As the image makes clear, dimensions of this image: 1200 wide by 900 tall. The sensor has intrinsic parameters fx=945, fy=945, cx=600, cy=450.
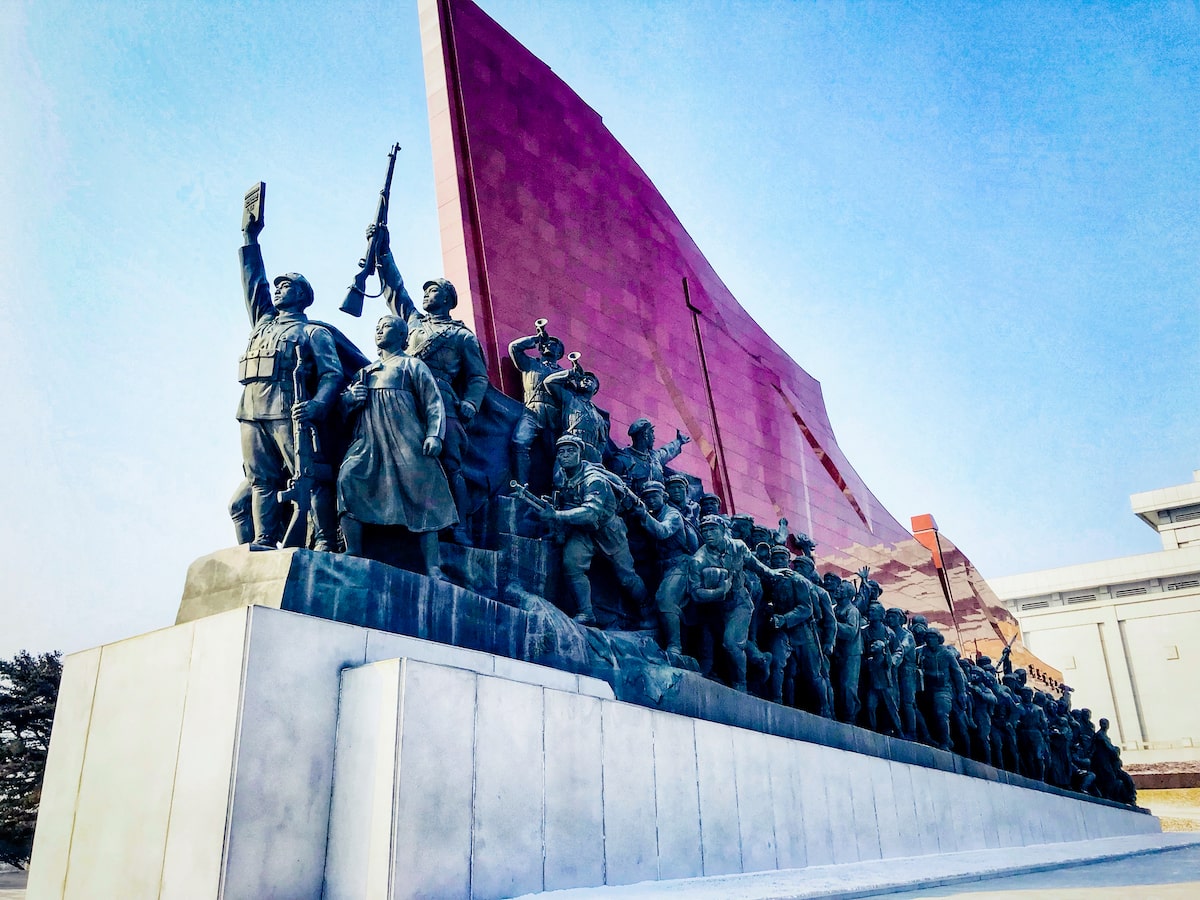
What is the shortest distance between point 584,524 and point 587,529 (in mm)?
111

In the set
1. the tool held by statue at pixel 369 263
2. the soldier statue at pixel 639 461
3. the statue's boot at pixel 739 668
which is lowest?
the statue's boot at pixel 739 668

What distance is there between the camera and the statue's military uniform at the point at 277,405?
189 inches

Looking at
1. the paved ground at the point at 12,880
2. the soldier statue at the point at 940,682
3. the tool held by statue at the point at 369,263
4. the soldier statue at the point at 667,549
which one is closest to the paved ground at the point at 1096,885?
the soldier statue at the point at 667,549

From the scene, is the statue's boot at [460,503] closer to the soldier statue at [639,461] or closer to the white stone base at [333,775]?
the white stone base at [333,775]

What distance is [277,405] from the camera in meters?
4.77

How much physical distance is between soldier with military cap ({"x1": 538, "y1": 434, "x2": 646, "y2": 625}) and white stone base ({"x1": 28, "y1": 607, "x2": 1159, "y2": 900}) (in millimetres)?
1347

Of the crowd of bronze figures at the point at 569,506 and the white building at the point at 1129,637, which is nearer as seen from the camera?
the crowd of bronze figures at the point at 569,506

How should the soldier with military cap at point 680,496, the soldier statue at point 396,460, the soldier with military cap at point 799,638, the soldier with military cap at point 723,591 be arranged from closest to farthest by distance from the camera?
1. the soldier statue at point 396,460
2. the soldier with military cap at point 723,591
3. the soldier with military cap at point 680,496
4. the soldier with military cap at point 799,638

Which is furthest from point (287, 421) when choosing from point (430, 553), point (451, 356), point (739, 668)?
point (739, 668)

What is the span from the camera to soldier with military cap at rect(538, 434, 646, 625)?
5965 mm

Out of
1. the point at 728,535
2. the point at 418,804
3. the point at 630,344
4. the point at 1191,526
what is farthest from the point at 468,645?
the point at 1191,526

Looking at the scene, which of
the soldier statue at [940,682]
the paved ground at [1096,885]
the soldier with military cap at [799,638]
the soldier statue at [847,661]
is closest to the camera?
the paved ground at [1096,885]

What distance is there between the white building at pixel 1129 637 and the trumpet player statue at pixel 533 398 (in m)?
25.7

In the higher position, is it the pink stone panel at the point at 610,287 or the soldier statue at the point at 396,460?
the pink stone panel at the point at 610,287
